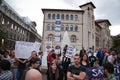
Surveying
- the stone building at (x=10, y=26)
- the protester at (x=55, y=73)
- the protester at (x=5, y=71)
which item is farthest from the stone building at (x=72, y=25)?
the protester at (x=5, y=71)

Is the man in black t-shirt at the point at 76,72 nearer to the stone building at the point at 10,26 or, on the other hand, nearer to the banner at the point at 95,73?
the banner at the point at 95,73

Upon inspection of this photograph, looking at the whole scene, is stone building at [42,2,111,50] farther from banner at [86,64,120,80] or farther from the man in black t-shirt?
the man in black t-shirt

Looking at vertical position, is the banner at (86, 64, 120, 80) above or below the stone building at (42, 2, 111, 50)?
below

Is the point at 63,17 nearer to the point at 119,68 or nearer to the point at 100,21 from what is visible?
the point at 100,21

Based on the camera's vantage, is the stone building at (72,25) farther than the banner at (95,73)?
Yes

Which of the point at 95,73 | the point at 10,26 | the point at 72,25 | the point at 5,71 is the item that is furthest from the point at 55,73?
the point at 10,26

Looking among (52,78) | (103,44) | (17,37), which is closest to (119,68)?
(52,78)

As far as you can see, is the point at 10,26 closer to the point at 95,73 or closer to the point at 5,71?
the point at 95,73

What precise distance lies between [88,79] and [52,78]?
6.08 ft

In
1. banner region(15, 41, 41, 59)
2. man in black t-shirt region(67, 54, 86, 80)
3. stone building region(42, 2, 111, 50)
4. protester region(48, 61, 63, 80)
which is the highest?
stone building region(42, 2, 111, 50)

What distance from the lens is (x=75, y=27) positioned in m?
66.6

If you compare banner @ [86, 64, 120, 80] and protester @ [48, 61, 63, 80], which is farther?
protester @ [48, 61, 63, 80]

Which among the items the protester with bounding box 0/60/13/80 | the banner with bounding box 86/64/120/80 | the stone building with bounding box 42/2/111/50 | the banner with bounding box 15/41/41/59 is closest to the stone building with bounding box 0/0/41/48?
the stone building with bounding box 42/2/111/50

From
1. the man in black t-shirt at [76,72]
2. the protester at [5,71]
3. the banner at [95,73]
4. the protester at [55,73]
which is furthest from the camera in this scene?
the protester at [55,73]
